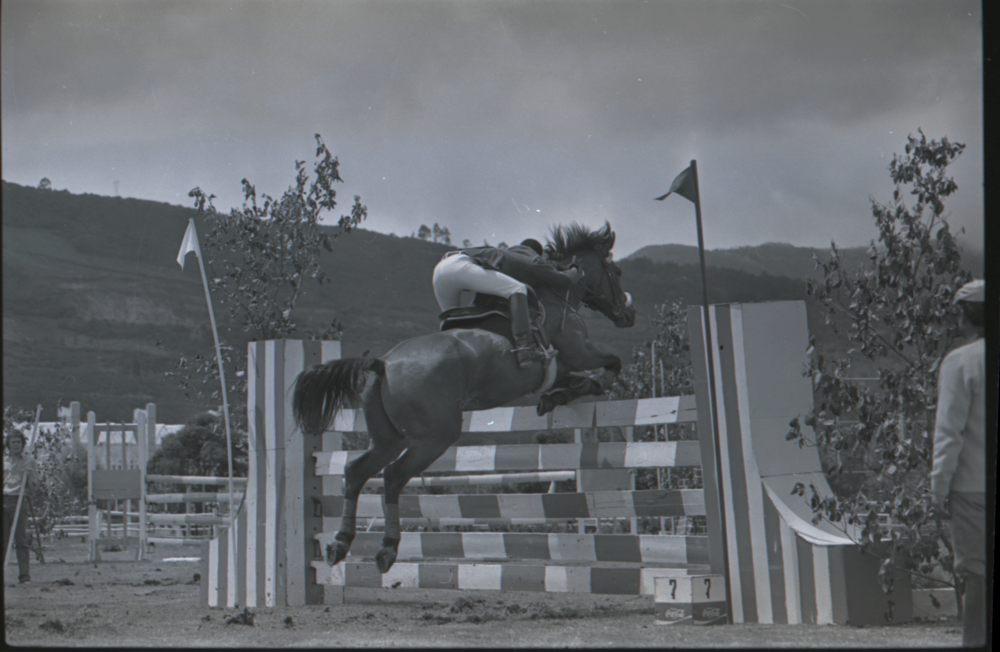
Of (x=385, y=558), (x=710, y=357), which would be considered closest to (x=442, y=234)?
(x=385, y=558)

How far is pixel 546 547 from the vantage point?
3.93 m

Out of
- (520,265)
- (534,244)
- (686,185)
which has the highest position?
(686,185)

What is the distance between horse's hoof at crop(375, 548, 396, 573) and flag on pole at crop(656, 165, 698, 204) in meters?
1.88

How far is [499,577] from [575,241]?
1.53m

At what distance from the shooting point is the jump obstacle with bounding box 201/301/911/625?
10.8 feet

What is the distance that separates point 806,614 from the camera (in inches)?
125

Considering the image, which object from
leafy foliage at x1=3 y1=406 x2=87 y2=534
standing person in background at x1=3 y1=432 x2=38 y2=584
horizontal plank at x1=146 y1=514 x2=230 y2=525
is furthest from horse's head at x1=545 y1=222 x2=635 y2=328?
horizontal plank at x1=146 y1=514 x2=230 y2=525

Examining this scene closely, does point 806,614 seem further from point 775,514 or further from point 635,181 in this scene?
point 635,181

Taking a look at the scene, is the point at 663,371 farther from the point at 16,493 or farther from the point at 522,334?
the point at 16,493

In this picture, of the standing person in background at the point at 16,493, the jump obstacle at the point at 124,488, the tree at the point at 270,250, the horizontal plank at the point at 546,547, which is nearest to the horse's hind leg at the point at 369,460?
the horizontal plank at the point at 546,547

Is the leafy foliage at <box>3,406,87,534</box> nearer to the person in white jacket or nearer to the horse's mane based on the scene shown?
the horse's mane

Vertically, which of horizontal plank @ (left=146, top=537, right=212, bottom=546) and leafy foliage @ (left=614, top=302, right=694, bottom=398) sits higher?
leafy foliage @ (left=614, top=302, right=694, bottom=398)

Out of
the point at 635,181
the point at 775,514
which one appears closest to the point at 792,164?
the point at 635,181

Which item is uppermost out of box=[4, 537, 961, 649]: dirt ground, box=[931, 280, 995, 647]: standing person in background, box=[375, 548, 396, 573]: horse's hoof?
box=[931, 280, 995, 647]: standing person in background
